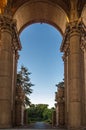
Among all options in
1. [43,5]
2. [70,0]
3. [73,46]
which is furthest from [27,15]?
[73,46]

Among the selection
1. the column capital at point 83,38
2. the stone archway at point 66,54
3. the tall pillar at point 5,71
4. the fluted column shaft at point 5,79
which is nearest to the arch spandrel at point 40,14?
the stone archway at point 66,54

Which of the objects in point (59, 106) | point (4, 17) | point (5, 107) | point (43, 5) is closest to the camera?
point (5, 107)

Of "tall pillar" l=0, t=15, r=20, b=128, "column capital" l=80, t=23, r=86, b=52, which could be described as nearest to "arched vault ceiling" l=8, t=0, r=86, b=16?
"column capital" l=80, t=23, r=86, b=52

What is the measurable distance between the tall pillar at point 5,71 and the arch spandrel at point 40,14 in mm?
3108

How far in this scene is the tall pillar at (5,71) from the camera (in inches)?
830

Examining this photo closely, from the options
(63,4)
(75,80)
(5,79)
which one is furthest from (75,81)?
(63,4)

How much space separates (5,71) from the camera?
2186 centimetres

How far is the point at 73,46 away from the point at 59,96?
931 centimetres

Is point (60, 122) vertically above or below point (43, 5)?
below

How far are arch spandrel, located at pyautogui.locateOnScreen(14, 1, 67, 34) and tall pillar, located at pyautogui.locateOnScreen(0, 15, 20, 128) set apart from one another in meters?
3.11

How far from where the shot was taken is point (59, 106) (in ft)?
98.7

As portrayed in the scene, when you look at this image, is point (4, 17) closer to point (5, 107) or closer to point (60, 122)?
point (5, 107)

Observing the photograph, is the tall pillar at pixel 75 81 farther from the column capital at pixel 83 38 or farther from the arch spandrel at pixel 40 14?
the arch spandrel at pixel 40 14

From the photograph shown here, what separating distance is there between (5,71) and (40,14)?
1079 cm
